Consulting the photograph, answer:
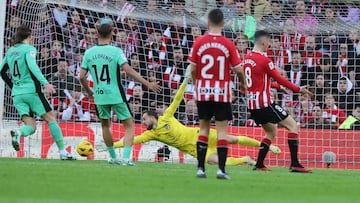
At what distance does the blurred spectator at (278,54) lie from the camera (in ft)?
65.2

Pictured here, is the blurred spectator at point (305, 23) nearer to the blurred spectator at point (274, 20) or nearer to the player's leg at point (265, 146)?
the blurred spectator at point (274, 20)

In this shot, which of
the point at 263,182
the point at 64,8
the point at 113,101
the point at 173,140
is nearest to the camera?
the point at 263,182

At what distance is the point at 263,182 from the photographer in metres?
11.0

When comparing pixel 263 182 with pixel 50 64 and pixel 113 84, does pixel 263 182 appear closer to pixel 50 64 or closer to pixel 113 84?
pixel 113 84

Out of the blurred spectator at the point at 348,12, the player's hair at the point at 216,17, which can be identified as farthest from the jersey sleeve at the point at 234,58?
the blurred spectator at the point at 348,12

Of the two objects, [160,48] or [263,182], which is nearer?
[263,182]

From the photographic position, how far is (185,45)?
19.9 m

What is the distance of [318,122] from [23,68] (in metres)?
7.02

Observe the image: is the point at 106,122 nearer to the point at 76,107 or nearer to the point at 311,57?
the point at 76,107

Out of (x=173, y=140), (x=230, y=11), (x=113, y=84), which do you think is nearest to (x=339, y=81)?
(x=230, y=11)

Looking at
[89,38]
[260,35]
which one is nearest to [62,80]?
[89,38]

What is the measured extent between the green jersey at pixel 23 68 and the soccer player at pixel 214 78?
394cm

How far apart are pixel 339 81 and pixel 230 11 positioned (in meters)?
2.82

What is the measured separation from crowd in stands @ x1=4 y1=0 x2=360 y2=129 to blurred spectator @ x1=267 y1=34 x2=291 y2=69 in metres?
0.02
